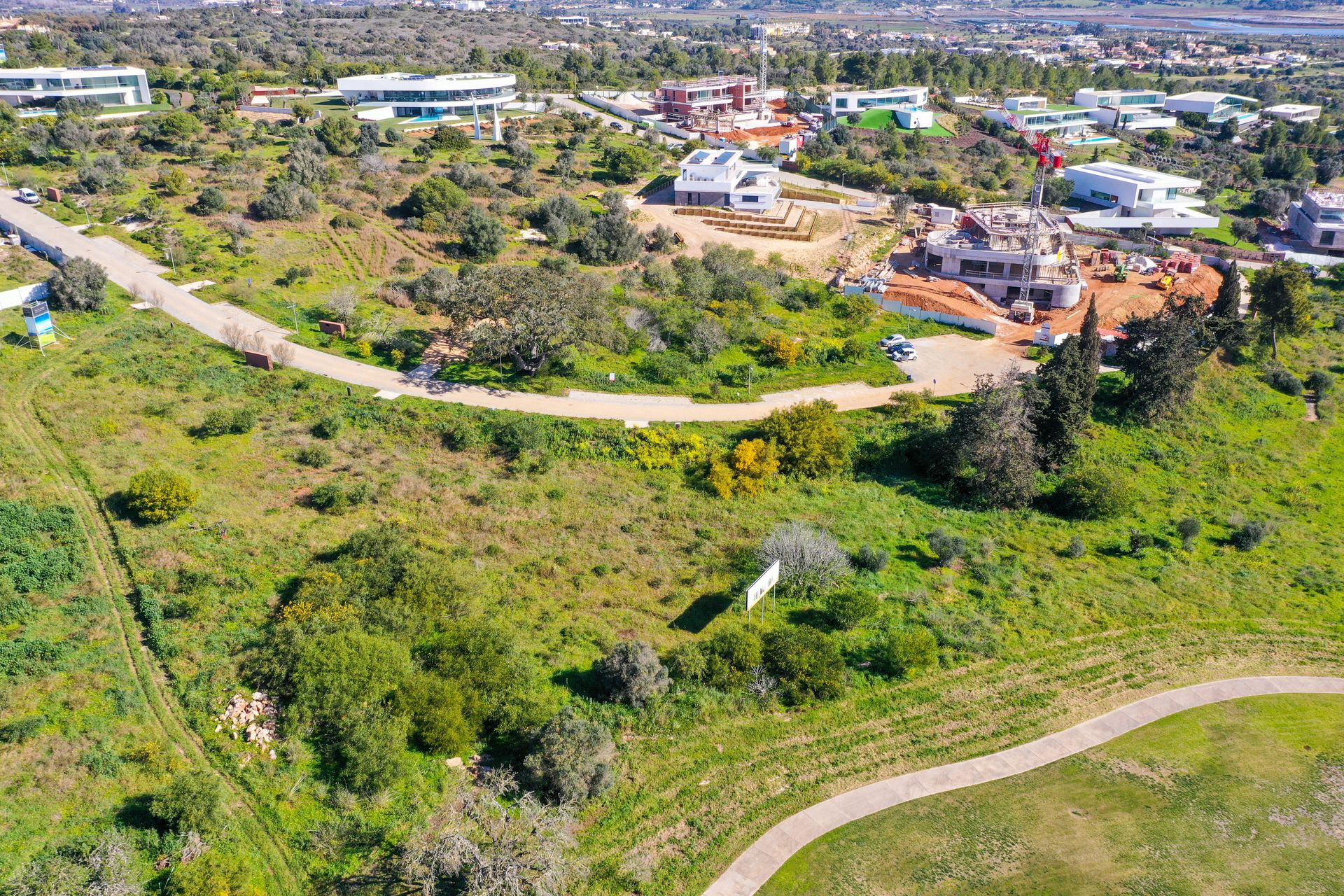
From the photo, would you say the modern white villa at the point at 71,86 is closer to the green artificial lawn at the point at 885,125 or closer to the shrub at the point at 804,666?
the green artificial lawn at the point at 885,125

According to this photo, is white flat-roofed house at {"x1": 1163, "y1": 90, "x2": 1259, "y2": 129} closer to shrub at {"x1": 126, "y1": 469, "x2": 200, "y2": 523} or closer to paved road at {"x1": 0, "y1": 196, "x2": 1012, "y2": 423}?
paved road at {"x1": 0, "y1": 196, "x2": 1012, "y2": 423}

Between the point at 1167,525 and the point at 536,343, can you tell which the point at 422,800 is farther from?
the point at 1167,525

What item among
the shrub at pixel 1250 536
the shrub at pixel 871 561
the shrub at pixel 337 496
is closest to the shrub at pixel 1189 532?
the shrub at pixel 1250 536

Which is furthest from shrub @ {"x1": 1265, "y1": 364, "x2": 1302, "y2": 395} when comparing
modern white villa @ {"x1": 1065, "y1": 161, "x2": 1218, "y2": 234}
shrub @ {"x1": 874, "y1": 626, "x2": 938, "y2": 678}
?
shrub @ {"x1": 874, "y1": 626, "x2": 938, "y2": 678}

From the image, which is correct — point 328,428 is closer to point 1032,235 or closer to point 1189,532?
point 1189,532

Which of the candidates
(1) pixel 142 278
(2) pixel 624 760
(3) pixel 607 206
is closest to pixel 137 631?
(2) pixel 624 760

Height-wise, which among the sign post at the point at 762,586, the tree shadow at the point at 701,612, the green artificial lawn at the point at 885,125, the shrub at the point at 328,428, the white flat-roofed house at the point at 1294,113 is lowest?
the tree shadow at the point at 701,612
